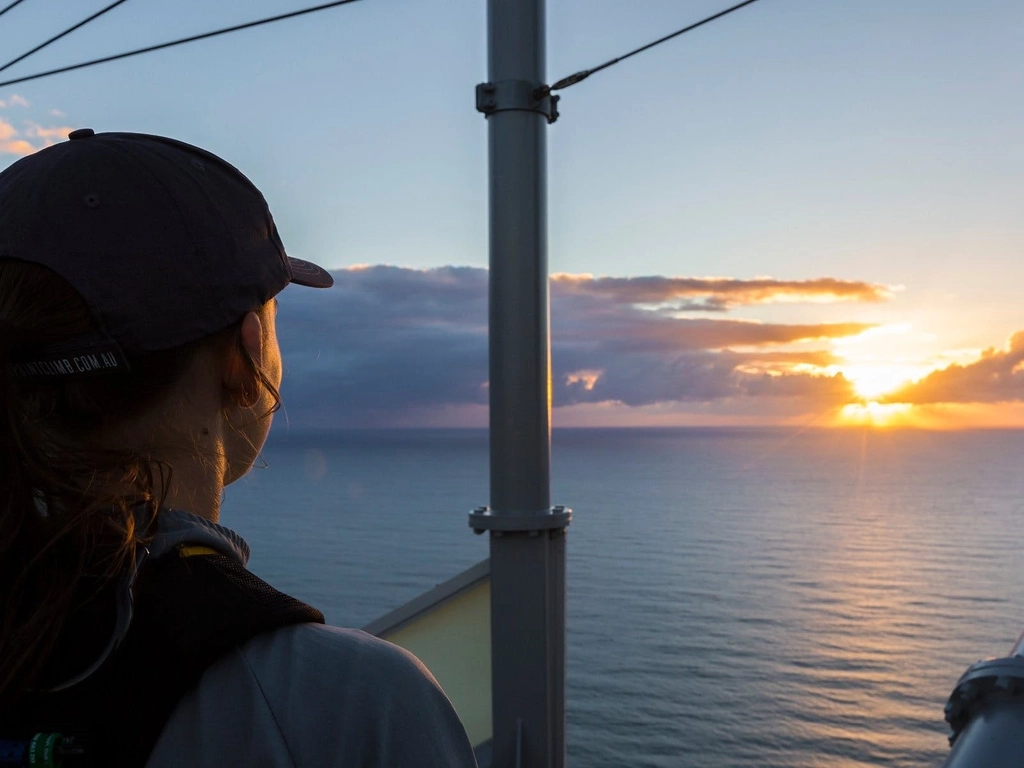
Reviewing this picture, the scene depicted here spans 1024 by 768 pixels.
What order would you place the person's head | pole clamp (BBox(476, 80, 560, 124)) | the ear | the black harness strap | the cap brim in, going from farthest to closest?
1. pole clamp (BBox(476, 80, 560, 124))
2. the cap brim
3. the ear
4. the person's head
5. the black harness strap

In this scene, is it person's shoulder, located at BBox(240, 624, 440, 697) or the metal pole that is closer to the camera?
person's shoulder, located at BBox(240, 624, 440, 697)

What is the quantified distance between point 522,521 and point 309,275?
2290mm

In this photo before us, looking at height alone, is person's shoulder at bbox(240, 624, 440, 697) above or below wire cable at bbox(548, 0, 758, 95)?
below

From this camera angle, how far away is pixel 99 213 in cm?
110

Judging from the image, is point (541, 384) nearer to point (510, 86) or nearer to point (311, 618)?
point (510, 86)

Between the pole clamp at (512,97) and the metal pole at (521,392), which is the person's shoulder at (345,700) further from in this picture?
the pole clamp at (512,97)

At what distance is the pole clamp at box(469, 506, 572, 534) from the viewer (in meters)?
3.65

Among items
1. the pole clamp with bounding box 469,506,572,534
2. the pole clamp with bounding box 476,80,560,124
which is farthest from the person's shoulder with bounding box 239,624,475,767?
the pole clamp with bounding box 476,80,560,124

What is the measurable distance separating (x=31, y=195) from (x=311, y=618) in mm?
642

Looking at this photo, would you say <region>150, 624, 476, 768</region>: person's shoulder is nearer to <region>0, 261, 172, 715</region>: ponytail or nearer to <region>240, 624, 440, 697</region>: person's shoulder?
<region>240, 624, 440, 697</region>: person's shoulder

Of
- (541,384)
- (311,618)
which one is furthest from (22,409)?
(541,384)

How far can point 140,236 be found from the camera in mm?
1094

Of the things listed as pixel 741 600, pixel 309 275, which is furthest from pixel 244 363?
pixel 741 600

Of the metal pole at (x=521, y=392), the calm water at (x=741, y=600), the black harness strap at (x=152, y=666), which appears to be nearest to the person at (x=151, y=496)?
the black harness strap at (x=152, y=666)
